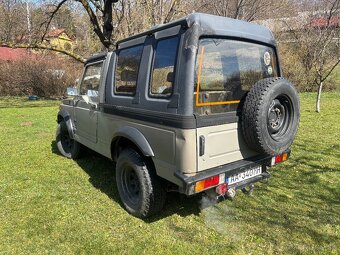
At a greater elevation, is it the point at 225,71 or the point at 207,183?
the point at 225,71

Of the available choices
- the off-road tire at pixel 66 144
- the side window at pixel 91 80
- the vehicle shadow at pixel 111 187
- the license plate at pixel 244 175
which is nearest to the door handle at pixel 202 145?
the license plate at pixel 244 175

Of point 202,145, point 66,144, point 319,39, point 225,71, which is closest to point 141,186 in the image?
point 202,145

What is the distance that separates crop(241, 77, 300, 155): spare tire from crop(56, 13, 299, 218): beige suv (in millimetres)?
10

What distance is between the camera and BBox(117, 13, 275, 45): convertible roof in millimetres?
2694

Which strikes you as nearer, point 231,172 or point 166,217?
point 231,172

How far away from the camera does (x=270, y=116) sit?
10.1 feet

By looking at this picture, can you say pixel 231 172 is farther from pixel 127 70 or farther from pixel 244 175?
pixel 127 70

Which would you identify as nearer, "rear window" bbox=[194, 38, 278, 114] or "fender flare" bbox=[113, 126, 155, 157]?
"rear window" bbox=[194, 38, 278, 114]

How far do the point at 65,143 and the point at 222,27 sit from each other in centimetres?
430

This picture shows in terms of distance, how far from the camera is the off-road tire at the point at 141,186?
10.6ft

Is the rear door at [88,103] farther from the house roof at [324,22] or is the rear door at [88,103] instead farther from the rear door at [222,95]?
the house roof at [324,22]

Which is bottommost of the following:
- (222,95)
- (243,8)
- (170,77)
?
(222,95)

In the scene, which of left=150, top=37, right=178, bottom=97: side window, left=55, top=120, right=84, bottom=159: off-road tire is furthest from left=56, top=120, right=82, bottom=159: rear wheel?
left=150, top=37, right=178, bottom=97: side window

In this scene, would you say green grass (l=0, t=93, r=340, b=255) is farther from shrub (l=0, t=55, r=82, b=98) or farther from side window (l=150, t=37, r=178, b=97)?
shrub (l=0, t=55, r=82, b=98)
